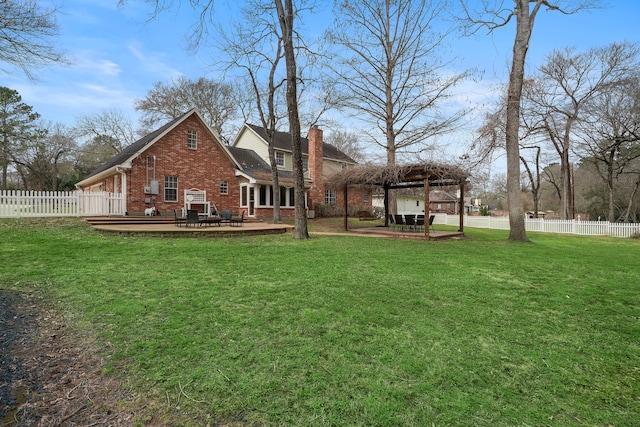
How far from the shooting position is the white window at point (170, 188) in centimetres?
1816

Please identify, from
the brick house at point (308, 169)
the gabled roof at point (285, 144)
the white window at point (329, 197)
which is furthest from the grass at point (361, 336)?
the gabled roof at point (285, 144)

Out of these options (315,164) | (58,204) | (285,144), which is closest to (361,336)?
(58,204)

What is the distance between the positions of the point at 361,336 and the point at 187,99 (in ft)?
113

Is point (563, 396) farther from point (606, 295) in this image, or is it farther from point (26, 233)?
point (26, 233)

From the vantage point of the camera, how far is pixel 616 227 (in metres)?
18.7

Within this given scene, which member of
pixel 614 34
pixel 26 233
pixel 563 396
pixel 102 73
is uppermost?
pixel 614 34

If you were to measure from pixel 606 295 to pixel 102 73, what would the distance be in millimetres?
19684

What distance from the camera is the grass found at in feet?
8.06

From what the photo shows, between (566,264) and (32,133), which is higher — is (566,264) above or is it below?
below

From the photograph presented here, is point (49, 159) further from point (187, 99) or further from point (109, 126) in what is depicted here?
point (187, 99)

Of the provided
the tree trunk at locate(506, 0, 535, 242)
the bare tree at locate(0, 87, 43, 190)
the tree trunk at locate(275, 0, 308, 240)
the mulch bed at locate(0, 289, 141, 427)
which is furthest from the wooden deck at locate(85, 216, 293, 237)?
the bare tree at locate(0, 87, 43, 190)

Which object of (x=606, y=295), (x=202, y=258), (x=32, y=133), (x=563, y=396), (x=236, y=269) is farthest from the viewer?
(x=32, y=133)

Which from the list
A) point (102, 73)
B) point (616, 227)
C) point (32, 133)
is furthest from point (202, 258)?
point (32, 133)

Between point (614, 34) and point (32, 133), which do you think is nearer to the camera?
point (614, 34)
